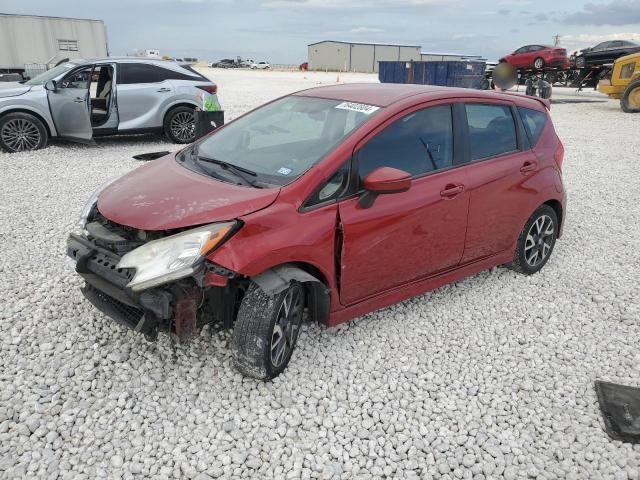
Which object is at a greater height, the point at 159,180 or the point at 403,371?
the point at 159,180

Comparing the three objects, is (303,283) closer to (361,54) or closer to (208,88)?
(208,88)

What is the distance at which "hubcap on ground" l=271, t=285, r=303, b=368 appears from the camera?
9.75 ft

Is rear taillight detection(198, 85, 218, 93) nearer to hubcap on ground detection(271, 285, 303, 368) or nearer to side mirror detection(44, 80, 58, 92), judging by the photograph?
side mirror detection(44, 80, 58, 92)

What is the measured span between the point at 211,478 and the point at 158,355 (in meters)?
1.05

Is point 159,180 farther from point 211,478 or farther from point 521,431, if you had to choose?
point 521,431

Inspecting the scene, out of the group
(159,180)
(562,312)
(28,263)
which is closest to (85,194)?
(28,263)

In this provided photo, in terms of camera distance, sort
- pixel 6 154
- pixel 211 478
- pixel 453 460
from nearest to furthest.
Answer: pixel 211 478 < pixel 453 460 < pixel 6 154

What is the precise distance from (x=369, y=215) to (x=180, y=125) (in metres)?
8.07

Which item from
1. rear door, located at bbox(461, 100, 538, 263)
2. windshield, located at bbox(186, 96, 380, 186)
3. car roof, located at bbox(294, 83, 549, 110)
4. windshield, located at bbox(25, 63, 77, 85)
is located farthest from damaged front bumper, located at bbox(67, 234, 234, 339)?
windshield, located at bbox(25, 63, 77, 85)

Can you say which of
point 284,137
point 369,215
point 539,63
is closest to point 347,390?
point 369,215

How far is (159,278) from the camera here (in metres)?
2.63

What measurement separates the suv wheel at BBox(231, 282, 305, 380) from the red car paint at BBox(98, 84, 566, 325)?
0.61 ft

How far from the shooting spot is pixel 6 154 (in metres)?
8.99

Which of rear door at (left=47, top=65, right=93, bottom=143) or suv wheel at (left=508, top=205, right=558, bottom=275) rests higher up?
rear door at (left=47, top=65, right=93, bottom=143)
